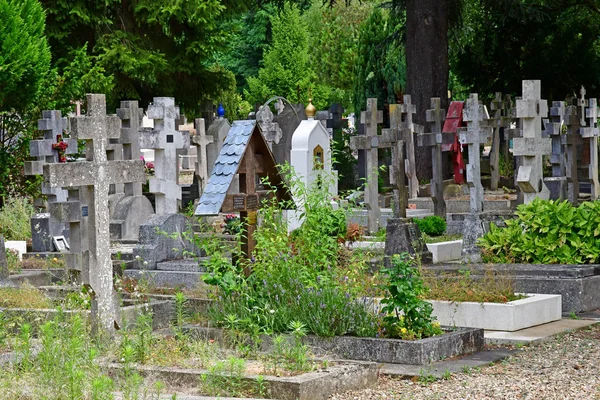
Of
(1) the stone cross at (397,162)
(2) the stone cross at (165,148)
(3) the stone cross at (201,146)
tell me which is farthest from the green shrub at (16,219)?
(1) the stone cross at (397,162)

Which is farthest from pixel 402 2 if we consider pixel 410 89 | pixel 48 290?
pixel 48 290

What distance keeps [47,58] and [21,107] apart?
1055 mm

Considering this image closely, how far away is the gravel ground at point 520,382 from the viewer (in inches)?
341

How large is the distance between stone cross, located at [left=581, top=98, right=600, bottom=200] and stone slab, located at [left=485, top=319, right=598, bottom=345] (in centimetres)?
1235

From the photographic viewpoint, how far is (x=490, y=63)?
3362 cm

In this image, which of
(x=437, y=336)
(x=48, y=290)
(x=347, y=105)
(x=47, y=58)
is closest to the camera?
(x=437, y=336)

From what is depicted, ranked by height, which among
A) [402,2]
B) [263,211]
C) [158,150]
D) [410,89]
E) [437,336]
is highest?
[402,2]

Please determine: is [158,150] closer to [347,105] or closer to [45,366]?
[45,366]

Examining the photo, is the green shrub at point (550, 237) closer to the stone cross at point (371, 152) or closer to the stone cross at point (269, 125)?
the stone cross at point (371, 152)

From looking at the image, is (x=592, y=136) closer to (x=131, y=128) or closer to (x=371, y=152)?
(x=371, y=152)

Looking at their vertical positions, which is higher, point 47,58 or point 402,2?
point 402,2

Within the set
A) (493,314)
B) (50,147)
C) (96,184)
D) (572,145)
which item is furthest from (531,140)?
(50,147)

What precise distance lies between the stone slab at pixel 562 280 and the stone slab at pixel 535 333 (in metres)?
0.60

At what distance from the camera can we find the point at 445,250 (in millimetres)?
15422
